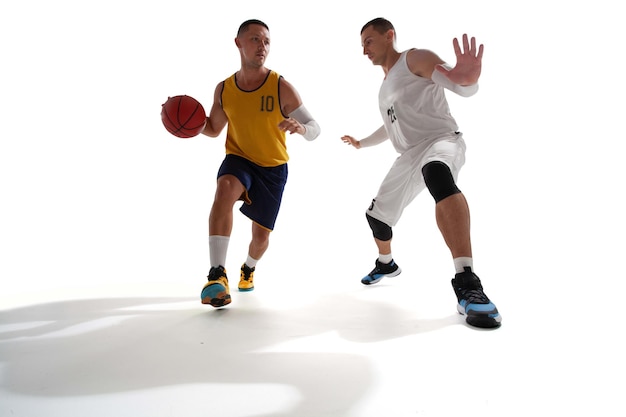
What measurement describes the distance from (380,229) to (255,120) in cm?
119

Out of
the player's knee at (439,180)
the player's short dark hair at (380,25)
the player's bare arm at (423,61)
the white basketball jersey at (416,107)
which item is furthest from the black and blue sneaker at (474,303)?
the player's short dark hair at (380,25)

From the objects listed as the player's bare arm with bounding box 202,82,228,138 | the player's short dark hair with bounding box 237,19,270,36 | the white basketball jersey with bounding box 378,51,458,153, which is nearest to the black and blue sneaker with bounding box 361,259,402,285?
the white basketball jersey with bounding box 378,51,458,153

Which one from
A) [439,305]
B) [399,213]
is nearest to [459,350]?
[439,305]

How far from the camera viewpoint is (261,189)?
330cm

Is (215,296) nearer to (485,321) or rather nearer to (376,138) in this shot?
(485,321)

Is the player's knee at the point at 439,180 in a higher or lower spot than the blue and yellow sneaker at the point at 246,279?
higher

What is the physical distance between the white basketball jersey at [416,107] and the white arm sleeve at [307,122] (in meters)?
0.54

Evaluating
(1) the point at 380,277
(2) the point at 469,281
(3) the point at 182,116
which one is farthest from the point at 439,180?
(3) the point at 182,116

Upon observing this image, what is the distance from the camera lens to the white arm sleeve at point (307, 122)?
10.3ft

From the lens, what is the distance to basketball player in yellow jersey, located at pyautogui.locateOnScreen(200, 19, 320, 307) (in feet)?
10.4

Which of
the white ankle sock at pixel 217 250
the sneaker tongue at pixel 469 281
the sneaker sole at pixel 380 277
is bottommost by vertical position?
the sneaker sole at pixel 380 277

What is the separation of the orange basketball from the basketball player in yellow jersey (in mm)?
246

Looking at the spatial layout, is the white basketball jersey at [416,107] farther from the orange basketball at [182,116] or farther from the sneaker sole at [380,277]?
the orange basketball at [182,116]

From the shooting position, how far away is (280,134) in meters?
3.38
